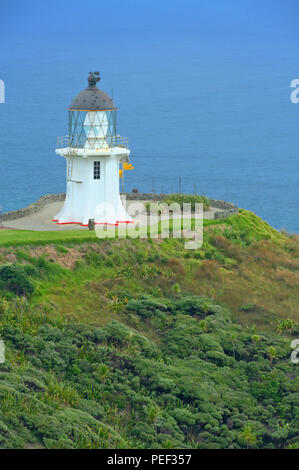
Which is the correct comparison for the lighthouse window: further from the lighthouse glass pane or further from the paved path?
the paved path

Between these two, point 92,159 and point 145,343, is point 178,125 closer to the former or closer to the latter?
point 92,159

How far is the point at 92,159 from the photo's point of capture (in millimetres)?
44312

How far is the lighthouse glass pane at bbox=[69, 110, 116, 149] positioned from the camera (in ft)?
145

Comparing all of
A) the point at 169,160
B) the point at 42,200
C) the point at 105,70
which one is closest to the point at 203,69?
the point at 105,70

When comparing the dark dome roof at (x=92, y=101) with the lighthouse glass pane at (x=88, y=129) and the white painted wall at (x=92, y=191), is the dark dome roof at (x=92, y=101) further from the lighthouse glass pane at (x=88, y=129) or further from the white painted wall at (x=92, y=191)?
the white painted wall at (x=92, y=191)

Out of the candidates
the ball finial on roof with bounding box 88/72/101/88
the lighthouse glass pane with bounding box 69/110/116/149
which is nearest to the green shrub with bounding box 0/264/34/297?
the lighthouse glass pane with bounding box 69/110/116/149

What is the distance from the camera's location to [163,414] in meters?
30.0

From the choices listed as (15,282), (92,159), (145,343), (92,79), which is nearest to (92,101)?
(92,79)

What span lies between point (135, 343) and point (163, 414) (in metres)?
4.34

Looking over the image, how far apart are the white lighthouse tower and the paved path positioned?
709mm

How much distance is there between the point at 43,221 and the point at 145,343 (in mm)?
13459

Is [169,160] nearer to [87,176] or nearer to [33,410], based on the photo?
[87,176]

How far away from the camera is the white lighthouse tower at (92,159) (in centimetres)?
4397

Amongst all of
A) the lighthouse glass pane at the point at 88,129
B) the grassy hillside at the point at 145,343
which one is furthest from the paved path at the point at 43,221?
the lighthouse glass pane at the point at 88,129
